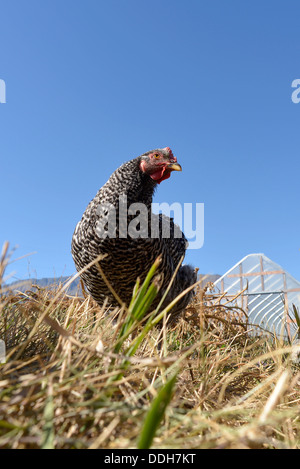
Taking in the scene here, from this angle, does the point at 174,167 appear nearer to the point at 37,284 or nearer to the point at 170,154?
the point at 170,154

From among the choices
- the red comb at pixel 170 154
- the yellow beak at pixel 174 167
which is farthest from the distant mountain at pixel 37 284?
the red comb at pixel 170 154

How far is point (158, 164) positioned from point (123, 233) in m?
0.82

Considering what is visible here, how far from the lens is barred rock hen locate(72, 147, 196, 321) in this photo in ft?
8.74

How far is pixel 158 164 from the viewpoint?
3121mm

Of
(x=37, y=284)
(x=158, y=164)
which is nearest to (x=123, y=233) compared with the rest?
(x=158, y=164)

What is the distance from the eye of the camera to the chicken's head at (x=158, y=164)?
10.1 feet

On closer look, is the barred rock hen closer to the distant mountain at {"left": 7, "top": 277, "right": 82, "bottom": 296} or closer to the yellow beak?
the yellow beak

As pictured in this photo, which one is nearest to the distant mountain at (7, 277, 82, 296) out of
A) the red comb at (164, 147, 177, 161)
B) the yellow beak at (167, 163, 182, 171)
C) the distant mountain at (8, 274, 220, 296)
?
the distant mountain at (8, 274, 220, 296)

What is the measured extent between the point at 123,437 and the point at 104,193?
226 centimetres

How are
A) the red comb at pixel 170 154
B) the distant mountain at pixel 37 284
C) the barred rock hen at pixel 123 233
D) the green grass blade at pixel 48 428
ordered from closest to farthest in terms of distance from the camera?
1. the green grass blade at pixel 48 428
2. the distant mountain at pixel 37 284
3. the barred rock hen at pixel 123 233
4. the red comb at pixel 170 154

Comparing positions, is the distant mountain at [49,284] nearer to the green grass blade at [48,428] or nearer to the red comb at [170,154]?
the green grass blade at [48,428]
